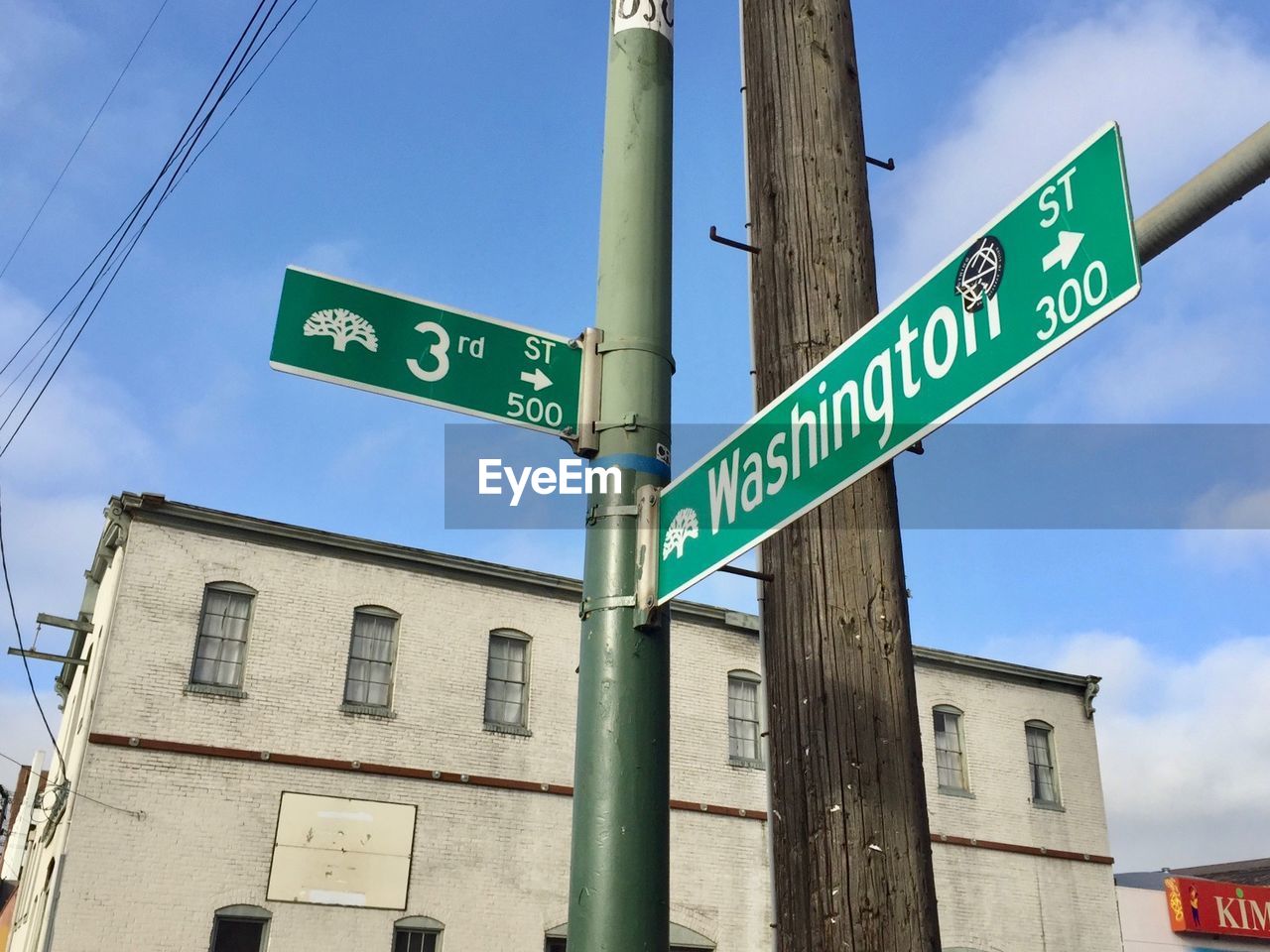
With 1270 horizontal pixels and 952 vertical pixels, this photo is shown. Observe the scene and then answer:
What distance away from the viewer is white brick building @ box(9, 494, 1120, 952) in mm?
18234

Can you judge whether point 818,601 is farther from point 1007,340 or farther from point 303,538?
point 303,538

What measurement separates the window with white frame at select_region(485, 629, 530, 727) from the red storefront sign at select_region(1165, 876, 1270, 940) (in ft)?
56.0

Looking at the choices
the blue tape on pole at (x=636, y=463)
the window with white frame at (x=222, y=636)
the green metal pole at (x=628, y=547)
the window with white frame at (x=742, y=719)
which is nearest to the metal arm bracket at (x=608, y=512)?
the green metal pole at (x=628, y=547)

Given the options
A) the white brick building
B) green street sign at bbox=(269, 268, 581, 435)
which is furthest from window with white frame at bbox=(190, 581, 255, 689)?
green street sign at bbox=(269, 268, 581, 435)

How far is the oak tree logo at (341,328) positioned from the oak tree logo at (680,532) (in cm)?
110

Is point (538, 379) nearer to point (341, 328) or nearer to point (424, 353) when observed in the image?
point (424, 353)

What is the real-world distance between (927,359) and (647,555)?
1.03m

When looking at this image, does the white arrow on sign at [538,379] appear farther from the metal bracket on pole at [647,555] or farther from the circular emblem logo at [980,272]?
the circular emblem logo at [980,272]

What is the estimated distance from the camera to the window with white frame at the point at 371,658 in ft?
67.5

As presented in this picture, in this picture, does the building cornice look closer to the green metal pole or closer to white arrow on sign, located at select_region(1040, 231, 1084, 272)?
the green metal pole

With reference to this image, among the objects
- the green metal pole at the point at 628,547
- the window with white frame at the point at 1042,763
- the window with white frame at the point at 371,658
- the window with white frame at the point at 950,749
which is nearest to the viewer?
the green metal pole at the point at 628,547

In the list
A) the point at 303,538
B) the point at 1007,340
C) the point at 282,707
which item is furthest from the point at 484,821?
the point at 1007,340

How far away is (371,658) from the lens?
20.8 metres

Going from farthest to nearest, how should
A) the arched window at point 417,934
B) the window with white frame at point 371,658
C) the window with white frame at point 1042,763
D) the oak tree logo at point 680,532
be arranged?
1. the window with white frame at point 1042,763
2. the window with white frame at point 371,658
3. the arched window at point 417,934
4. the oak tree logo at point 680,532
